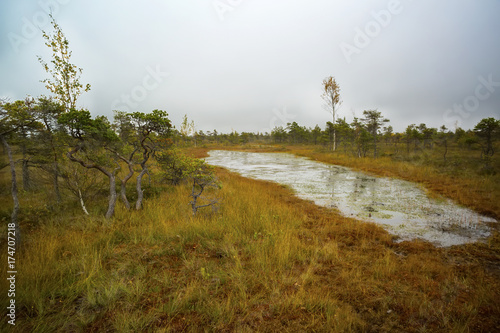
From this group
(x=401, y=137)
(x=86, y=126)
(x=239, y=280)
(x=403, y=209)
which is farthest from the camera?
(x=401, y=137)

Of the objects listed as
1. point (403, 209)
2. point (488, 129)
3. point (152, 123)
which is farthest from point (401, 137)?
point (152, 123)

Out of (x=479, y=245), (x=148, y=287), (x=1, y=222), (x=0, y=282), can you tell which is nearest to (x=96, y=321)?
(x=148, y=287)

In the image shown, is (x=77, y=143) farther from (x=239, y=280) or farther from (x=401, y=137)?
(x=401, y=137)

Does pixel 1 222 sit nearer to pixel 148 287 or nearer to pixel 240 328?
pixel 148 287

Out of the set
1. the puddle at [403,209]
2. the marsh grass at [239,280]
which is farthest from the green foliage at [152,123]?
the puddle at [403,209]

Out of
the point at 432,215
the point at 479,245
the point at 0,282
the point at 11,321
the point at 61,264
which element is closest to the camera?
the point at 11,321

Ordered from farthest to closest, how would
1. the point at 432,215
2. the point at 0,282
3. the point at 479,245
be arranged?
1. the point at 432,215
2. the point at 479,245
3. the point at 0,282

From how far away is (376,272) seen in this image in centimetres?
340

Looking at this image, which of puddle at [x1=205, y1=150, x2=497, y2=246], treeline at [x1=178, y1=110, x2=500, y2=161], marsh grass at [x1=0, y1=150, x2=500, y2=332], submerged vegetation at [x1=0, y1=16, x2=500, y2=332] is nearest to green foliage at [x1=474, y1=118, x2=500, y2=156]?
treeline at [x1=178, y1=110, x2=500, y2=161]

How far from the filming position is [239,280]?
3.07m

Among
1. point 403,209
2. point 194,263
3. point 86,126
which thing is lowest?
point 403,209

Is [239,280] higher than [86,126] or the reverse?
the reverse

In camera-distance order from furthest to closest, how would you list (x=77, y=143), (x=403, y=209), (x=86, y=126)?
(x=403, y=209) → (x=77, y=143) → (x=86, y=126)

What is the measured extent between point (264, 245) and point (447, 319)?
2.80 m
